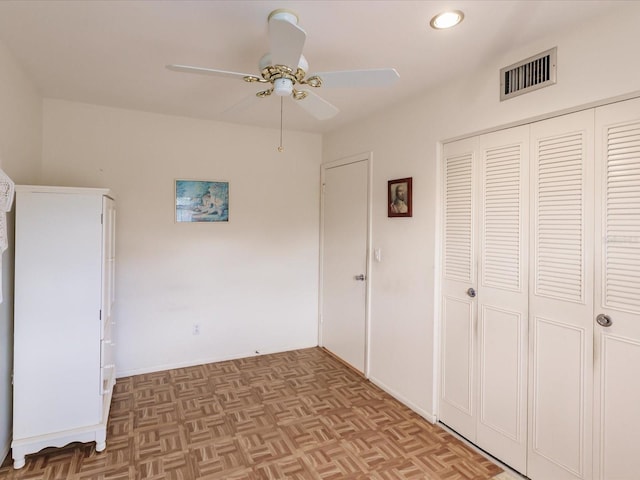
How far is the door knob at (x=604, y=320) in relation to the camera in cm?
180

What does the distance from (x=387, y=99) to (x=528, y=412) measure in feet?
7.94

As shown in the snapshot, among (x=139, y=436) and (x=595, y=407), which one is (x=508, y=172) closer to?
(x=595, y=407)

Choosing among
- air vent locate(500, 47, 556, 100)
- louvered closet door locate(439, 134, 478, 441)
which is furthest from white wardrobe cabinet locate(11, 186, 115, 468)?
air vent locate(500, 47, 556, 100)

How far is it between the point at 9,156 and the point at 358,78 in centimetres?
228

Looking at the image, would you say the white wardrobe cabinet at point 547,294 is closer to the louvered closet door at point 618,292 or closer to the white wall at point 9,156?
the louvered closet door at point 618,292

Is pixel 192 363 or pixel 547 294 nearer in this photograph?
pixel 547 294

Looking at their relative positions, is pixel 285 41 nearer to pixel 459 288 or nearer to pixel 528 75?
pixel 528 75

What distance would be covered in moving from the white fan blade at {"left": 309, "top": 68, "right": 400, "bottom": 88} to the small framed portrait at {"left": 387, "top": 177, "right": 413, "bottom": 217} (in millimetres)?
1277

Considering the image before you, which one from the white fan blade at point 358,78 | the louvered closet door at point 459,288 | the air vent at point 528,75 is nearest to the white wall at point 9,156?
the white fan blade at point 358,78

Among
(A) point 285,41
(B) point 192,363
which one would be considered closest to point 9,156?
(A) point 285,41

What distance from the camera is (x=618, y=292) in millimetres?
1780

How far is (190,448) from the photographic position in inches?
95.1

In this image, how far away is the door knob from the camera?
1.80 m

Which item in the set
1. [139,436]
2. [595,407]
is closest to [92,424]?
[139,436]
